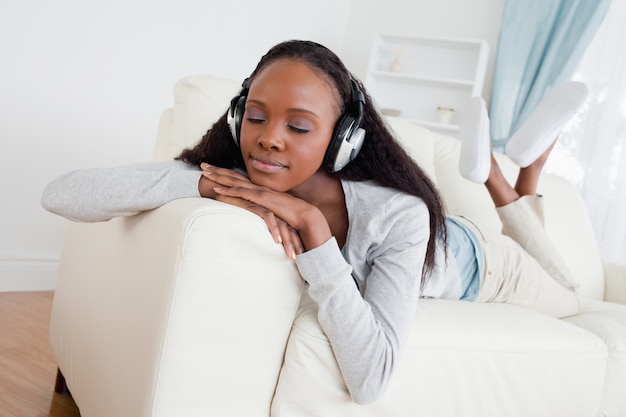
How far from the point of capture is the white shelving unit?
4207 mm

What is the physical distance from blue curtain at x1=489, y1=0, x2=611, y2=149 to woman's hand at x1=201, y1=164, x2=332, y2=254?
3103 mm

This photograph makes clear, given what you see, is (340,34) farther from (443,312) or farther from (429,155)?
(443,312)

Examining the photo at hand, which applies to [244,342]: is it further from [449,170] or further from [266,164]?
[449,170]

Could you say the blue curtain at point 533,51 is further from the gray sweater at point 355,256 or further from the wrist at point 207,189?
the wrist at point 207,189

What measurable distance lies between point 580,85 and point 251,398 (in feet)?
4.93

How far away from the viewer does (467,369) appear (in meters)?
1.24

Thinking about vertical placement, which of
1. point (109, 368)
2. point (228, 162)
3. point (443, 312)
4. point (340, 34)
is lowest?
point (109, 368)

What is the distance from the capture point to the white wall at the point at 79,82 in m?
2.44

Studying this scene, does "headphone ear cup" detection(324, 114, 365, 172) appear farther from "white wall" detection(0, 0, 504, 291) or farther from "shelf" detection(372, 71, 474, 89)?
"shelf" detection(372, 71, 474, 89)

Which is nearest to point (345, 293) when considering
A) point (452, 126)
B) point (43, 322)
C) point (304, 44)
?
point (304, 44)

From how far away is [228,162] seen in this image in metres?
1.38

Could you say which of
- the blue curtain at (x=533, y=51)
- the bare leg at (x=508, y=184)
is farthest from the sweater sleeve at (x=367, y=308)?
the blue curtain at (x=533, y=51)

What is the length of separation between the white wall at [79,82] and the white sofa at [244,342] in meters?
1.12

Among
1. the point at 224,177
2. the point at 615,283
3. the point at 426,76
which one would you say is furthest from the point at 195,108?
the point at 426,76
